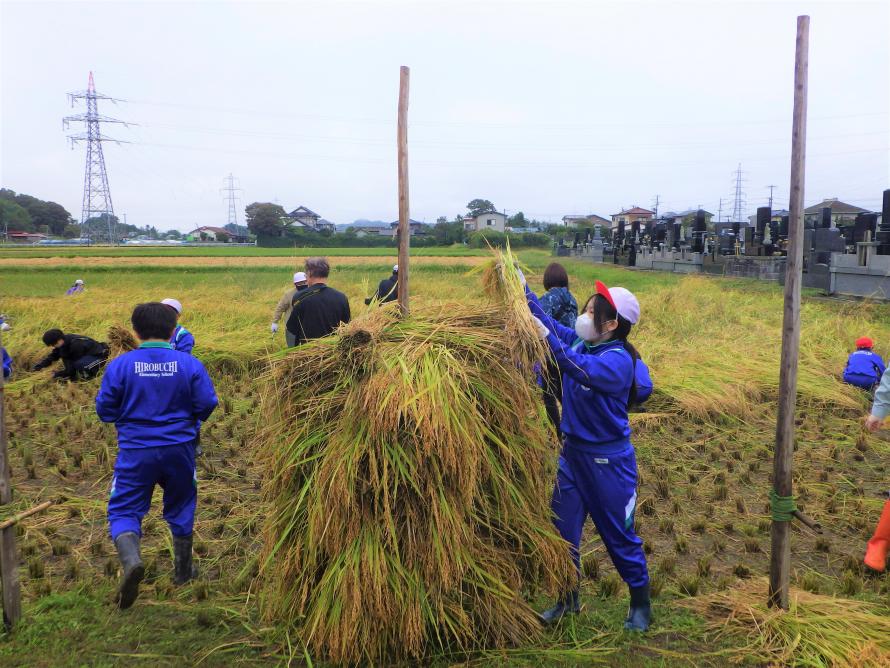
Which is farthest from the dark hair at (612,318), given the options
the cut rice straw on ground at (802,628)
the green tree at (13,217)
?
the green tree at (13,217)

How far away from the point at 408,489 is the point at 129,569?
5.06 ft

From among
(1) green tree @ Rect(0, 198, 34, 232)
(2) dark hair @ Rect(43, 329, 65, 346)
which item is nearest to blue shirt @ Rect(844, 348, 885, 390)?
(2) dark hair @ Rect(43, 329, 65, 346)

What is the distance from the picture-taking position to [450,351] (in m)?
3.06

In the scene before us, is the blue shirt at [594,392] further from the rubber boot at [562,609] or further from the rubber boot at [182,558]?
the rubber boot at [182,558]

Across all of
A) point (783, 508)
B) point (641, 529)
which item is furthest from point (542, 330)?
point (641, 529)

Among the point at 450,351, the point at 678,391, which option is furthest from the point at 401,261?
the point at 678,391

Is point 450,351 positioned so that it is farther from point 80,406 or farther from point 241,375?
point 241,375

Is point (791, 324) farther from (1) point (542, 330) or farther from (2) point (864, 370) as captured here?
(2) point (864, 370)

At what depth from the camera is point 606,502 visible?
10.7 ft

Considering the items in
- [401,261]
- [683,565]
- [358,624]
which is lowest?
[683,565]

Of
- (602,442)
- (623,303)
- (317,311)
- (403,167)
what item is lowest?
(602,442)

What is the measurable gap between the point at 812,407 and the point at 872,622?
5102mm

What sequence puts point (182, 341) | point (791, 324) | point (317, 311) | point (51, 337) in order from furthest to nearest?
point (51, 337), point (317, 311), point (182, 341), point (791, 324)

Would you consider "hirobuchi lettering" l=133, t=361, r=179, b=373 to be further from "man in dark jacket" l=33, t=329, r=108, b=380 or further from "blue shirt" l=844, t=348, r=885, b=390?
"blue shirt" l=844, t=348, r=885, b=390
